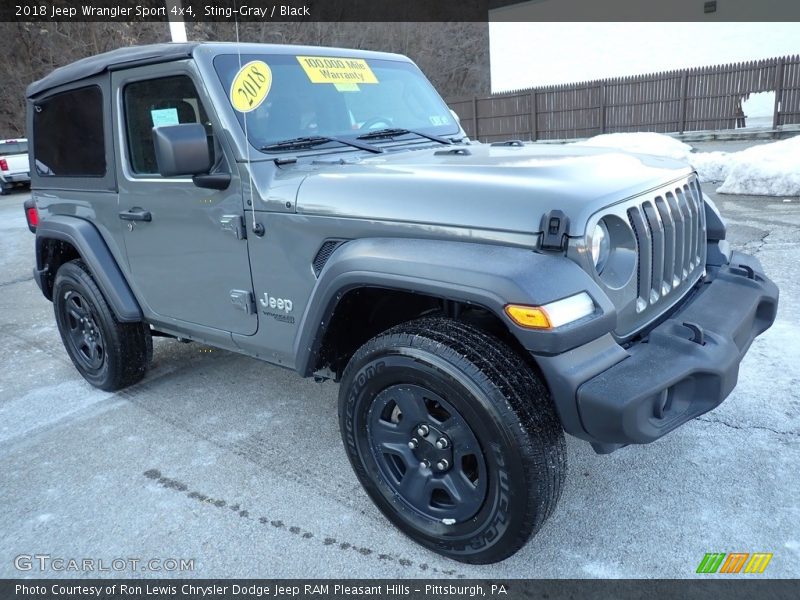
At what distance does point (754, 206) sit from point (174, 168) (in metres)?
8.16

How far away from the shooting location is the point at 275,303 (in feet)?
9.30

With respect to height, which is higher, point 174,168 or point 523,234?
point 174,168

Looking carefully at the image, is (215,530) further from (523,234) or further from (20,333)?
(20,333)

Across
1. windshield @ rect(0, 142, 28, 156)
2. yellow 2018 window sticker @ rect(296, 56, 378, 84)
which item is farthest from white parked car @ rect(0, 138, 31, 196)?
yellow 2018 window sticker @ rect(296, 56, 378, 84)

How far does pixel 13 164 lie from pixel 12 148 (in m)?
0.49

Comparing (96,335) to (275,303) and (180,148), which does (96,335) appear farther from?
(180,148)

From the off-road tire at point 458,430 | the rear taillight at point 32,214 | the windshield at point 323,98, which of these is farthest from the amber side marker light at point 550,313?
the rear taillight at point 32,214

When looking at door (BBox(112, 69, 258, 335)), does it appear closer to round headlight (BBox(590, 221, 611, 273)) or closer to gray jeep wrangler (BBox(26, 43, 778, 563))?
gray jeep wrangler (BBox(26, 43, 778, 563))

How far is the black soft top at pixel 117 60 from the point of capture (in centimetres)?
303

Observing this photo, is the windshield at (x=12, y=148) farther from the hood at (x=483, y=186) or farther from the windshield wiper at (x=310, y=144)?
the hood at (x=483, y=186)

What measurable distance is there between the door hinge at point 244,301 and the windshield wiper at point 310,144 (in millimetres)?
670

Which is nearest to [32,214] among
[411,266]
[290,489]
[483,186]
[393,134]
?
[393,134]

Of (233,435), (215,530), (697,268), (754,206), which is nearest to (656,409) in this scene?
(697,268)

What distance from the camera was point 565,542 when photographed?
98.4 inches
